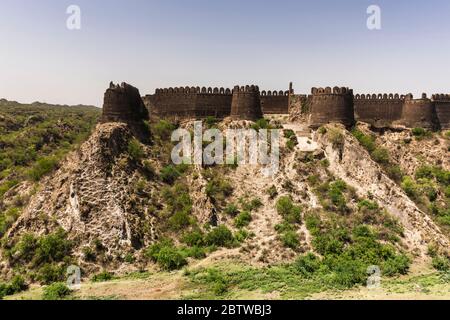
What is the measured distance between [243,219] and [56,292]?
10.3 metres

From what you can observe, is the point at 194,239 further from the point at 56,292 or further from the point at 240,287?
the point at 56,292

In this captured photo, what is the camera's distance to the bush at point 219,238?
21094 mm

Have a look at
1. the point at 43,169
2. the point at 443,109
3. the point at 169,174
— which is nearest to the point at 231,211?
the point at 169,174

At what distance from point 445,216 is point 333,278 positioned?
32.4 ft

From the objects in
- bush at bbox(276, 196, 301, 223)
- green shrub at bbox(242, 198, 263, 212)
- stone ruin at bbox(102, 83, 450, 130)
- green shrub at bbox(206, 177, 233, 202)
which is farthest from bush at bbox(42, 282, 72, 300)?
stone ruin at bbox(102, 83, 450, 130)

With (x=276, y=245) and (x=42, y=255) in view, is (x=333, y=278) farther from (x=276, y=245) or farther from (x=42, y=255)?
(x=42, y=255)

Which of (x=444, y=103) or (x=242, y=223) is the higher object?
(x=444, y=103)

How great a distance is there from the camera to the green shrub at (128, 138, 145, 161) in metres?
25.2

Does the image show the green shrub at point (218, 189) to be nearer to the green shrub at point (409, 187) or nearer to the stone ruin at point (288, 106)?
the stone ruin at point (288, 106)

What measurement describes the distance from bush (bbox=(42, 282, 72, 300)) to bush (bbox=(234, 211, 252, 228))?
30.7ft

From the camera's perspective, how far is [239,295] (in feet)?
54.7

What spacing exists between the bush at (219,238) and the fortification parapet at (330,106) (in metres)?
10.9

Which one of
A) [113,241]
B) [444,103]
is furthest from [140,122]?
[444,103]
